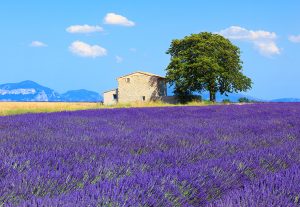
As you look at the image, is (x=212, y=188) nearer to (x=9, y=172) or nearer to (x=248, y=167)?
(x=248, y=167)

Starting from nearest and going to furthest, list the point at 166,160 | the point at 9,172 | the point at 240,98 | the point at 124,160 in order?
the point at 9,172, the point at 124,160, the point at 166,160, the point at 240,98

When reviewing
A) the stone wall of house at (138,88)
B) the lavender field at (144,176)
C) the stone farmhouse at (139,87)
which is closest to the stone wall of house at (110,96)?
the stone farmhouse at (139,87)

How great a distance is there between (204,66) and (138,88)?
816 cm

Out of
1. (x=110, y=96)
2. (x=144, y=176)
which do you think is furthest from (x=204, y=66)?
(x=144, y=176)

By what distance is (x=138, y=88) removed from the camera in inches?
1849

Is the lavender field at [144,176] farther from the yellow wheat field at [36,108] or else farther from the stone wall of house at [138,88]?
the stone wall of house at [138,88]

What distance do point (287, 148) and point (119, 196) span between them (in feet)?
10.9

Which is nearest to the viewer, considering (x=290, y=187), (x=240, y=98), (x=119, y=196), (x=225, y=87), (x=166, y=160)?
(x=119, y=196)

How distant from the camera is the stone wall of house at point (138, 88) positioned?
1848 inches

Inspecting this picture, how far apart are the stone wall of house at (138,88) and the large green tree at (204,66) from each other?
2.17 meters

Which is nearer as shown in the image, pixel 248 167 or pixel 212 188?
pixel 212 188

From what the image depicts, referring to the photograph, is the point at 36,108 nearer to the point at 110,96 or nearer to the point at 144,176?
the point at 110,96

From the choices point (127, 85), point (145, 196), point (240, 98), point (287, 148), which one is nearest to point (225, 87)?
point (240, 98)

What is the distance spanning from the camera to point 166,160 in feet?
13.6
